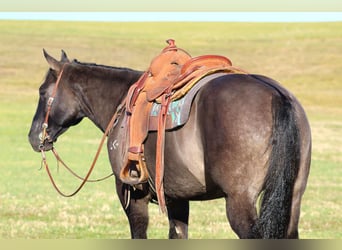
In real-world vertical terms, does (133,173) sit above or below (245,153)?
below

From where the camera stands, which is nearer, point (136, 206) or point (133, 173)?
point (133, 173)

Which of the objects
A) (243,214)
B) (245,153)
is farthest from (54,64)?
(243,214)

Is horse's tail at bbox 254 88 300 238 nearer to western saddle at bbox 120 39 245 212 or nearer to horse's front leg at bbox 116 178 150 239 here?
western saddle at bbox 120 39 245 212

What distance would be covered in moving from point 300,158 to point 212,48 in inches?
2055

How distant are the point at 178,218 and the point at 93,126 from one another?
25025mm

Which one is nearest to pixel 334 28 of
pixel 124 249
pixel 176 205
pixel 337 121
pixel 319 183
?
pixel 337 121

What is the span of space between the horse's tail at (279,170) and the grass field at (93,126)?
5104 millimetres

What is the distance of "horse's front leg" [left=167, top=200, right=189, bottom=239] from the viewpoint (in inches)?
288

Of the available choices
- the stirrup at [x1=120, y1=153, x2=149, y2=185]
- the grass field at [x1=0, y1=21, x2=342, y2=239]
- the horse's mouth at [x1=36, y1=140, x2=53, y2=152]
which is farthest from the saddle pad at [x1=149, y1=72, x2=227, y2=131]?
the grass field at [x1=0, y1=21, x2=342, y2=239]

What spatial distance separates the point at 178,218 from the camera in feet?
24.3

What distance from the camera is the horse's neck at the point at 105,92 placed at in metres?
7.75

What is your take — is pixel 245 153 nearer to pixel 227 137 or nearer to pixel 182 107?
pixel 227 137

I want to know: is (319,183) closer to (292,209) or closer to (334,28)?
(292,209)

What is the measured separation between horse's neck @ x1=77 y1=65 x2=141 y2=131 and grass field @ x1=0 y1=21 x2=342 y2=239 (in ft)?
10.2
